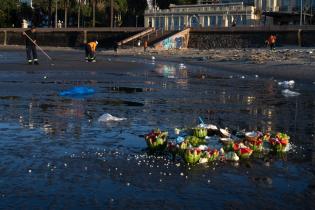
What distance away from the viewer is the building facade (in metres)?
81.9

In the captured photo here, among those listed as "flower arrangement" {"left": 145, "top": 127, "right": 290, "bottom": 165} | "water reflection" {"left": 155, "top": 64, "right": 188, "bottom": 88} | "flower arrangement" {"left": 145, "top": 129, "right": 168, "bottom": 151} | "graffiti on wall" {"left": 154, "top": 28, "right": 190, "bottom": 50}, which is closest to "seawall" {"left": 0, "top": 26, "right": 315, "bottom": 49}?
"graffiti on wall" {"left": 154, "top": 28, "right": 190, "bottom": 50}

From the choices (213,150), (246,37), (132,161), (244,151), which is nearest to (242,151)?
(244,151)

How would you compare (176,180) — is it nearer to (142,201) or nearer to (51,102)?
(142,201)

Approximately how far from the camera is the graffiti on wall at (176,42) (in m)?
64.2

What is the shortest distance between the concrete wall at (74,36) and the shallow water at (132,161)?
6133 cm

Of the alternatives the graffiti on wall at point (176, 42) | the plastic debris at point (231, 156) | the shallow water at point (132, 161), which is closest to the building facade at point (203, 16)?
the graffiti on wall at point (176, 42)

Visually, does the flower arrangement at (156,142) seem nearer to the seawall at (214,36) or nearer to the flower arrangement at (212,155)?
the flower arrangement at (212,155)

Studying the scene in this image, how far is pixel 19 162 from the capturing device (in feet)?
21.6

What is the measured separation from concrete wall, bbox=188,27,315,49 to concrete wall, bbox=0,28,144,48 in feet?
35.5

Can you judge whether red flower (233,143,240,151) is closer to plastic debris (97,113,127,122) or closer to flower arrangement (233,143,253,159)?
flower arrangement (233,143,253,159)

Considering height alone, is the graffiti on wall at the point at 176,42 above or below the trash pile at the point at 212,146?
above

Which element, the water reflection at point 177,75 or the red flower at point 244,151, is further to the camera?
the water reflection at point 177,75

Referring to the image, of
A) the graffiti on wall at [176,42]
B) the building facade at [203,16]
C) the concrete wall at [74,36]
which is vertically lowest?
the graffiti on wall at [176,42]

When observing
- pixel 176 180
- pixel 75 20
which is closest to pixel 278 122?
pixel 176 180
